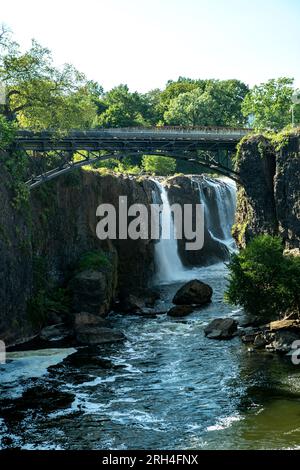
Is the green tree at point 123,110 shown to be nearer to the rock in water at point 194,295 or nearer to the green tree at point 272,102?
the green tree at point 272,102

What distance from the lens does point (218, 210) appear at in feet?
201

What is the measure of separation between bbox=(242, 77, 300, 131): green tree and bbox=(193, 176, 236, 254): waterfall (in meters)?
11.8

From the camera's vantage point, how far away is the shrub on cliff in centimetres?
3216

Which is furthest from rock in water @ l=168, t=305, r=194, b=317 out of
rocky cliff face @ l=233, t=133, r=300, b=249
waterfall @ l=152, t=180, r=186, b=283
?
waterfall @ l=152, t=180, r=186, b=283

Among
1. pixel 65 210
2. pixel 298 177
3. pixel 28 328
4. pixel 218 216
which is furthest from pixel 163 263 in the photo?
pixel 28 328

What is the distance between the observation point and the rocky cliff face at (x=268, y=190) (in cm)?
4019

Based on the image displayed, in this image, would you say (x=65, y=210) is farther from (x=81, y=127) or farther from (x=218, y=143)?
(x=218, y=143)

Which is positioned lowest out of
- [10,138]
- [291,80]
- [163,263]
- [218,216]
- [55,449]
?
[55,449]

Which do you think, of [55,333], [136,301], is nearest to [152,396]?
[55,333]

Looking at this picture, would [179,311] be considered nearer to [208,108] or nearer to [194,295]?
[194,295]

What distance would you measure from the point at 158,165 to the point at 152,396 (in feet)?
201

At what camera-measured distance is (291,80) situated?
71.2m

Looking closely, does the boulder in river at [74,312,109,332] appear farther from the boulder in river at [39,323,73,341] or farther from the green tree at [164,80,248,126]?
the green tree at [164,80,248,126]
